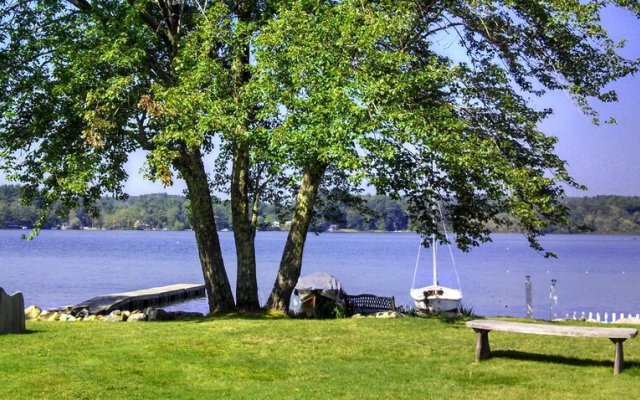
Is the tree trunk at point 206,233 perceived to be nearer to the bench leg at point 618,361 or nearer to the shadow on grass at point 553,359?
the shadow on grass at point 553,359

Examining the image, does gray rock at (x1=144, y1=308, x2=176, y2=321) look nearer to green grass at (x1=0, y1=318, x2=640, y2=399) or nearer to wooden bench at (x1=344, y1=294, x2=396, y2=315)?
green grass at (x1=0, y1=318, x2=640, y2=399)

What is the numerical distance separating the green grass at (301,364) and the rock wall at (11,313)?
41 centimetres

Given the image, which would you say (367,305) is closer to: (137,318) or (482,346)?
(137,318)

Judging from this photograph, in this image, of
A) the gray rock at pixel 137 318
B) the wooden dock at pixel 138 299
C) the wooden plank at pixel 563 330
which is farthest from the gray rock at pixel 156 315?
the wooden plank at pixel 563 330

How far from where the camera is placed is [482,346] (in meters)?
12.8

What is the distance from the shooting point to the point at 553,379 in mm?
11422

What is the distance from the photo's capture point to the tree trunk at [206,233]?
20250 millimetres

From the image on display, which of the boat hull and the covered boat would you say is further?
the boat hull

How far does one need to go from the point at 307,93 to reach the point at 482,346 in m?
6.01

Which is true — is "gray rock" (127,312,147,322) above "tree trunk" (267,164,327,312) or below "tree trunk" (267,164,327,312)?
below

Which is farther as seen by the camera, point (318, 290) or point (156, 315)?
point (318, 290)

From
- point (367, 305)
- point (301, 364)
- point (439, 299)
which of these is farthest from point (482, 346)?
point (439, 299)

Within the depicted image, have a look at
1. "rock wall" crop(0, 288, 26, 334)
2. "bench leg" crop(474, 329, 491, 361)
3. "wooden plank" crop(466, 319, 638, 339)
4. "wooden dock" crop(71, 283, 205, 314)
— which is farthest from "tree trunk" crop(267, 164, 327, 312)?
"wooden plank" crop(466, 319, 638, 339)

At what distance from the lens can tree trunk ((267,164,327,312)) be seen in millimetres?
19781
